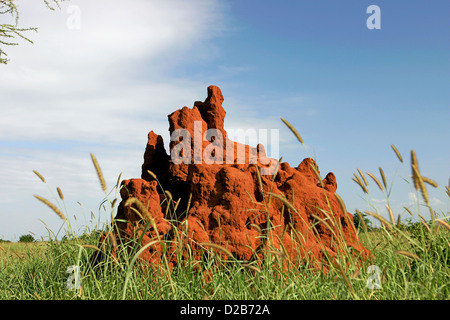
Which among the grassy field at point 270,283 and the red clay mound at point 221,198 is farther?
the red clay mound at point 221,198

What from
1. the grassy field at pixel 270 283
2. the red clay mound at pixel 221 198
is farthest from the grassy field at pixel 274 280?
the red clay mound at pixel 221 198

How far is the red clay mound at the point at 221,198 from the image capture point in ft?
18.2

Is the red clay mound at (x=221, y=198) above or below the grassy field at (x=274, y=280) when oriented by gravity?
above

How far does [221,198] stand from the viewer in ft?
19.8

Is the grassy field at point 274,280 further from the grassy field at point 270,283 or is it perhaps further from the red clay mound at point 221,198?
the red clay mound at point 221,198

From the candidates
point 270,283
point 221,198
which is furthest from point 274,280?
point 221,198

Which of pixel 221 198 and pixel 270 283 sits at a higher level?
pixel 221 198

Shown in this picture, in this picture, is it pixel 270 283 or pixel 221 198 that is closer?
pixel 270 283

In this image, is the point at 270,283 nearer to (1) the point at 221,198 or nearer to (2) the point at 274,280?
(2) the point at 274,280

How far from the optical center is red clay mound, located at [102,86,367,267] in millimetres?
5555

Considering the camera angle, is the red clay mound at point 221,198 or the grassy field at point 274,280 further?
the red clay mound at point 221,198

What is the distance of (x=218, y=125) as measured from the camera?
7.41 m

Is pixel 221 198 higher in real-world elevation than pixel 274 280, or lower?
higher
